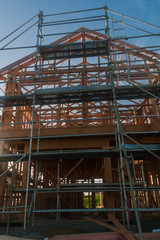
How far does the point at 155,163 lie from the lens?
10219 millimetres

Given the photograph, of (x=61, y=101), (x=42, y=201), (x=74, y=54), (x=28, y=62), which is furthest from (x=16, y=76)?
(x=42, y=201)

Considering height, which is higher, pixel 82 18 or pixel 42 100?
pixel 82 18

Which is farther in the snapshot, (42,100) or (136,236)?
(42,100)

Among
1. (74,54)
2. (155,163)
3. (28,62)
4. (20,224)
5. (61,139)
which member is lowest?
(20,224)

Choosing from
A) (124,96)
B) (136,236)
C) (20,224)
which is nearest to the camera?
(136,236)

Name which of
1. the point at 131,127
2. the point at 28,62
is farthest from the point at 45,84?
the point at 131,127

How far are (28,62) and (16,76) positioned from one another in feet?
4.67

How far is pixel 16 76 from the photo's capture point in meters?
13.1

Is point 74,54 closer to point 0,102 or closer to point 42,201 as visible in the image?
point 0,102

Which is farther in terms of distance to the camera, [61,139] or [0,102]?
[61,139]

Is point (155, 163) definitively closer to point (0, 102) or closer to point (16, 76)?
point (0, 102)

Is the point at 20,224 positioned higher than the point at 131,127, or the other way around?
the point at 131,127

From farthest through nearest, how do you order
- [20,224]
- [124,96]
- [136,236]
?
1. [124,96]
2. [20,224]
3. [136,236]

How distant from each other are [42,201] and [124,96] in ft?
27.7
